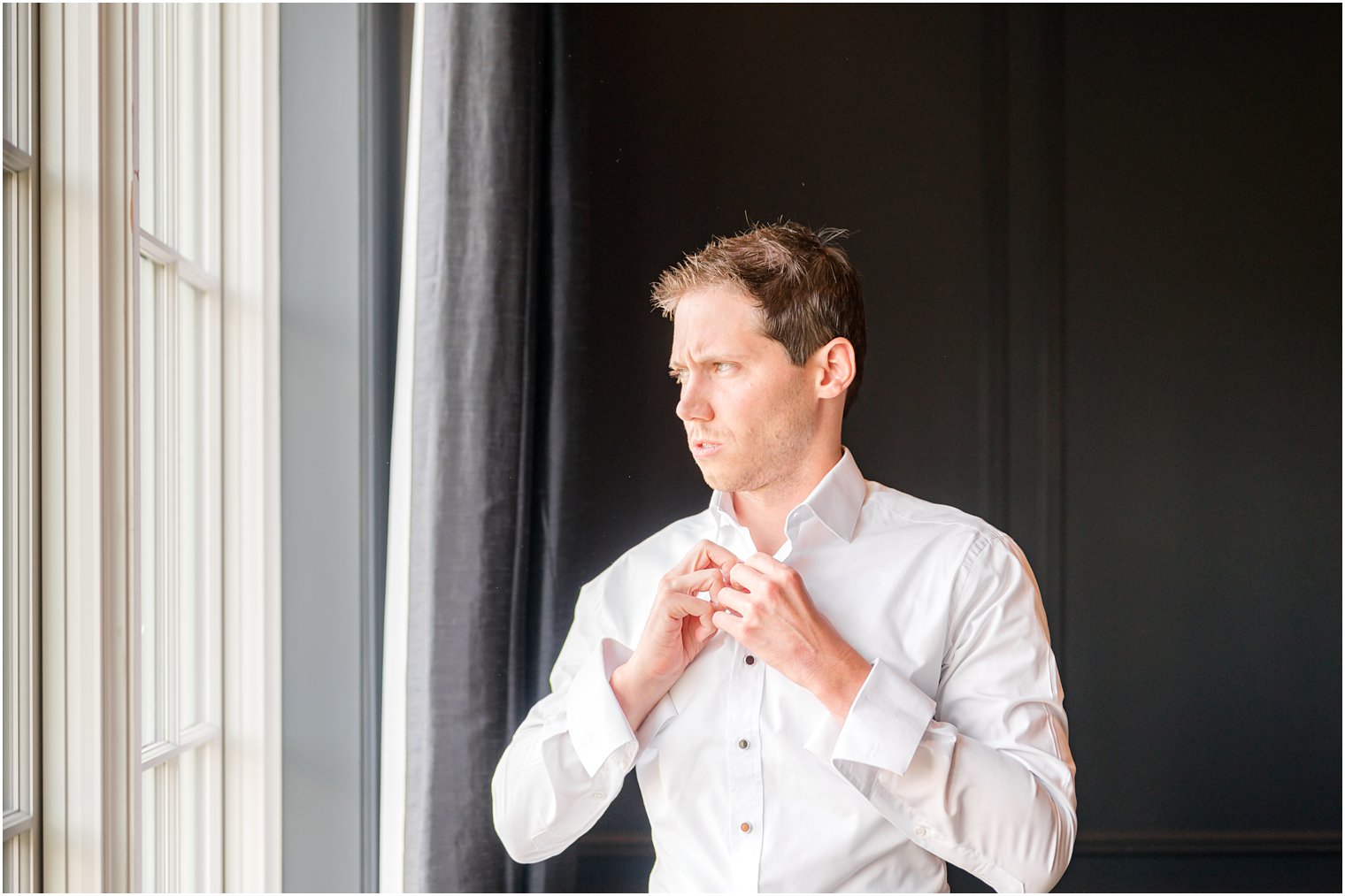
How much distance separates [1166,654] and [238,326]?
1722 mm

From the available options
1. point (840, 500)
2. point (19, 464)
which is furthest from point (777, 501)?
point (19, 464)

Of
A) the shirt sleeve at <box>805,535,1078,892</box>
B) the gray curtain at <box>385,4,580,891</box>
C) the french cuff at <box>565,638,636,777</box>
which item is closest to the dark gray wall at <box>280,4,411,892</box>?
the gray curtain at <box>385,4,580,891</box>

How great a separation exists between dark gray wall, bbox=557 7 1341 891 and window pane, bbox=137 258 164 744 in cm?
86

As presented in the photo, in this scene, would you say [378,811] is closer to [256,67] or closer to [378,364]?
[378,364]

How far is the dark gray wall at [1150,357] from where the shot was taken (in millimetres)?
1779

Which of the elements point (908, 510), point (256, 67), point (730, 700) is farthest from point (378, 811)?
point (256, 67)

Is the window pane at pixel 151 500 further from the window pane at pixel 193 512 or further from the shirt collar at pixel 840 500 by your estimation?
the shirt collar at pixel 840 500

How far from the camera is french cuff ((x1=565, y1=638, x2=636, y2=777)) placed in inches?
45.3

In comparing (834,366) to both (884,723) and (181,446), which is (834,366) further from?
(181,446)

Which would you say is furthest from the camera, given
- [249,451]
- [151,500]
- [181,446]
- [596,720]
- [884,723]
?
[249,451]

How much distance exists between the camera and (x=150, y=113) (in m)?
1.57

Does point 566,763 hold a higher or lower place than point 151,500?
lower

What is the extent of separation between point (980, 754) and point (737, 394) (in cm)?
47

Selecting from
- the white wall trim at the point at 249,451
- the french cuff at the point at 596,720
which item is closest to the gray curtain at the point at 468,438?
the white wall trim at the point at 249,451
